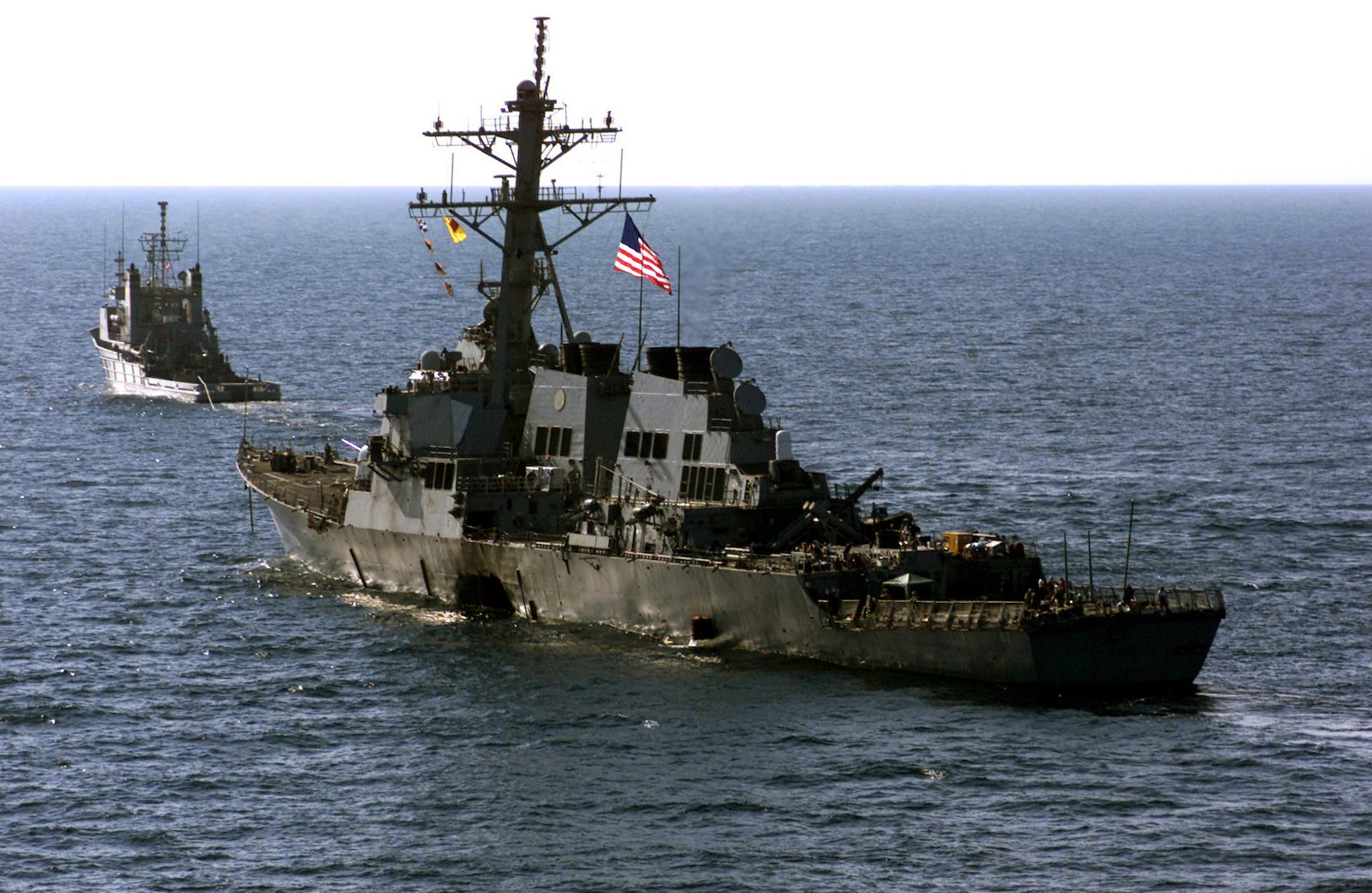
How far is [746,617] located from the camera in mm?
46531

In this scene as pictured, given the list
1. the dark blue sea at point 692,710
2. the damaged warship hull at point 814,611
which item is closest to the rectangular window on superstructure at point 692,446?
the damaged warship hull at point 814,611

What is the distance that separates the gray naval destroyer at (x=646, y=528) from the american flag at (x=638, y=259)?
1609 mm

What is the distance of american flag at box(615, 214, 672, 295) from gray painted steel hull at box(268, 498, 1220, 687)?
821cm

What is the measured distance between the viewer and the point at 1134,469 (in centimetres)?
7081

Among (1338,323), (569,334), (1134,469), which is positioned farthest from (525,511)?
(1338,323)

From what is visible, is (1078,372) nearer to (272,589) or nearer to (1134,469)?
(1134,469)

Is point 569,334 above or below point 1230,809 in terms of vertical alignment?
above

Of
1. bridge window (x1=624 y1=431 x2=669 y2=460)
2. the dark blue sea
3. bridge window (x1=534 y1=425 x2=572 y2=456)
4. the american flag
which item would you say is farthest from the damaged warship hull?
the american flag

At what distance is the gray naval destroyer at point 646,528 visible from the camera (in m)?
43.1

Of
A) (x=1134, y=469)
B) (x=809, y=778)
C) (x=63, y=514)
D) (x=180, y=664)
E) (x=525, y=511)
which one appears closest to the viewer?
(x=809, y=778)

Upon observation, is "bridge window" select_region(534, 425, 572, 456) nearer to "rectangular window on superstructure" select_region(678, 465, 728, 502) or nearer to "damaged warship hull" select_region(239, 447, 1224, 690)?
"damaged warship hull" select_region(239, 447, 1224, 690)

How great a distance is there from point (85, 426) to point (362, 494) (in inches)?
1376

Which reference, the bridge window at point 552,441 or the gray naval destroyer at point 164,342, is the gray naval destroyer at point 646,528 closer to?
the bridge window at point 552,441

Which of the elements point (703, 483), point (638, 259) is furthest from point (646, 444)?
point (638, 259)
